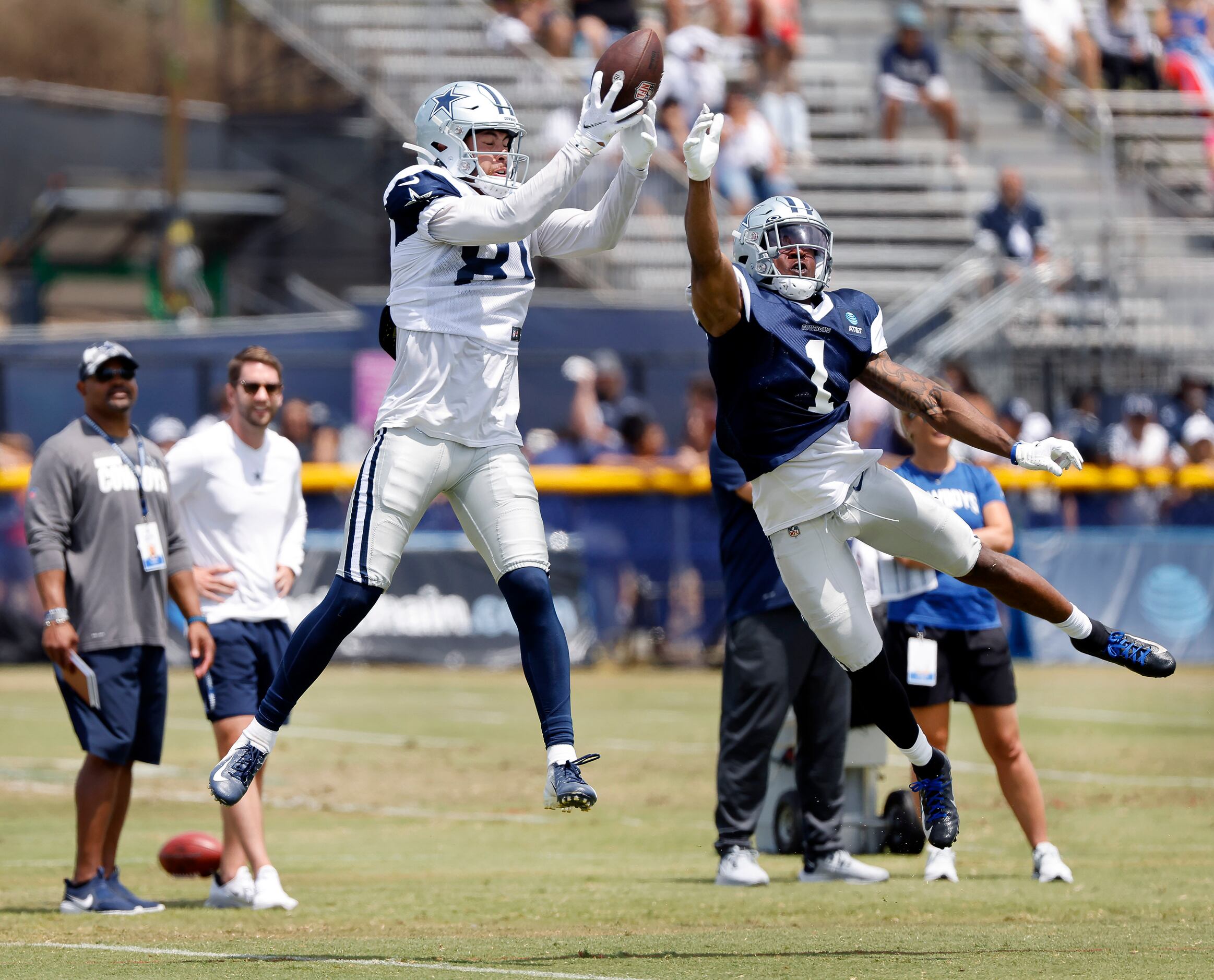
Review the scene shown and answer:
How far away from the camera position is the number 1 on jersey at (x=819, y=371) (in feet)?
22.4

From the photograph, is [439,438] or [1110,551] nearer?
[439,438]

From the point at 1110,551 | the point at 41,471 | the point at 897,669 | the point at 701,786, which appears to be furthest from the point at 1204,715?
the point at 41,471

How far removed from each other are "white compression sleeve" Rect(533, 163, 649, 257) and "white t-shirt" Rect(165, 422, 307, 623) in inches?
77.6

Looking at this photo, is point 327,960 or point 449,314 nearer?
point 327,960

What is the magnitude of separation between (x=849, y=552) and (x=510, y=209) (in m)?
1.85

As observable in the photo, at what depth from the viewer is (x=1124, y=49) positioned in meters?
24.0

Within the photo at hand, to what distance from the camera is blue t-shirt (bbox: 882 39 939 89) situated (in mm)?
23312

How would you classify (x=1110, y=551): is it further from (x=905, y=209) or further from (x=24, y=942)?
(x=24, y=942)

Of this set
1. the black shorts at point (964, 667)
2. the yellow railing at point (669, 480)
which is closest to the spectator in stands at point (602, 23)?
the yellow railing at point (669, 480)

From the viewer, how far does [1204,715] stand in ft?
48.4

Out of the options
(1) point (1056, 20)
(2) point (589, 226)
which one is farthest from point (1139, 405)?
(2) point (589, 226)

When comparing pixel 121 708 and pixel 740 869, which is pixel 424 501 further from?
pixel 740 869

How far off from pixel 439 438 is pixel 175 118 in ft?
83.2

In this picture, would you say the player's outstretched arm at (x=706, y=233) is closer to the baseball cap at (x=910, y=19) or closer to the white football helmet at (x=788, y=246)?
the white football helmet at (x=788, y=246)
